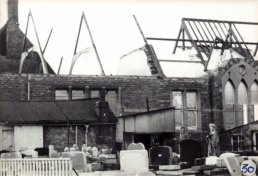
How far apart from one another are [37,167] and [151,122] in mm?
9790

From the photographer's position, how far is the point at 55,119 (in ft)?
69.2

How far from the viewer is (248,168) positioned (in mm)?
13258

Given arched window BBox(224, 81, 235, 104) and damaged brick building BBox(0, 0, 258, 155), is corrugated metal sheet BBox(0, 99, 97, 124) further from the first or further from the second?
arched window BBox(224, 81, 235, 104)

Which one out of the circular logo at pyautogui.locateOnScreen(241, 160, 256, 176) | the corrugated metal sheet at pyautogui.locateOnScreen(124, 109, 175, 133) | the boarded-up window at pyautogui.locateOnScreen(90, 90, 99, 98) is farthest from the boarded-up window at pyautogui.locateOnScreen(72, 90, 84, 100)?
the circular logo at pyautogui.locateOnScreen(241, 160, 256, 176)

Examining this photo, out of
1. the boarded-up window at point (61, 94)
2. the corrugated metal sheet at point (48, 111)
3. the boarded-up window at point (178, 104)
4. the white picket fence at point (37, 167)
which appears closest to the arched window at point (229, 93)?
the boarded-up window at point (178, 104)

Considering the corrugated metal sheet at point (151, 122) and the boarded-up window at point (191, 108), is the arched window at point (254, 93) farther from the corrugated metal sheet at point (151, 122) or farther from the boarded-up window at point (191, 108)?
the corrugated metal sheet at point (151, 122)

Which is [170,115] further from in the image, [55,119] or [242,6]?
[242,6]

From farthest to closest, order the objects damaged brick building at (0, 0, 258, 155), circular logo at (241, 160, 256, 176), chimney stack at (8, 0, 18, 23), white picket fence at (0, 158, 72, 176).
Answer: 1. chimney stack at (8, 0, 18, 23)
2. damaged brick building at (0, 0, 258, 155)
3. white picket fence at (0, 158, 72, 176)
4. circular logo at (241, 160, 256, 176)

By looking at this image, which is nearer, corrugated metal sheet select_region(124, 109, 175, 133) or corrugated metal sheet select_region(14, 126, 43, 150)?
corrugated metal sheet select_region(14, 126, 43, 150)

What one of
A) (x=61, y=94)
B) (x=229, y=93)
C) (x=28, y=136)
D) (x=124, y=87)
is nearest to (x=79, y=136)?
(x=28, y=136)

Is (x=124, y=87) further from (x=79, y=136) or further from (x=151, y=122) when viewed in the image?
(x=79, y=136)

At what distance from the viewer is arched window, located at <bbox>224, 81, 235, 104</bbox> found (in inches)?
992

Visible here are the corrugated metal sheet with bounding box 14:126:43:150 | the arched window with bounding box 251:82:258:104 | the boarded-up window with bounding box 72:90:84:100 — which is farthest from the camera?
the arched window with bounding box 251:82:258:104

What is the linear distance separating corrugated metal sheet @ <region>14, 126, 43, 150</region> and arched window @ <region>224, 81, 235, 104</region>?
885cm
